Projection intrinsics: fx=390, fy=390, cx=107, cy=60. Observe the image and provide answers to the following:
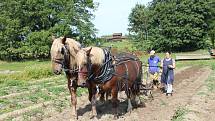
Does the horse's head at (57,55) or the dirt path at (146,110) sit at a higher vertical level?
the horse's head at (57,55)

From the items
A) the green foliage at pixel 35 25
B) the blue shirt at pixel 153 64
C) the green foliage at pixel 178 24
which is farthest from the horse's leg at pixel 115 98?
the green foliage at pixel 178 24

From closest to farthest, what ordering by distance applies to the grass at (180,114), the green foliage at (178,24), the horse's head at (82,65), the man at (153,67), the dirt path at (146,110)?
the horse's head at (82,65), the grass at (180,114), the dirt path at (146,110), the man at (153,67), the green foliage at (178,24)

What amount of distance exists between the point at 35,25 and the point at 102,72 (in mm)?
44570

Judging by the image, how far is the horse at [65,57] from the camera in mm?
9961

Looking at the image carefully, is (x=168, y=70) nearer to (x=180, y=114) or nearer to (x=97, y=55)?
(x=180, y=114)

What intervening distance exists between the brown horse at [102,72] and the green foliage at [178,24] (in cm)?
4712

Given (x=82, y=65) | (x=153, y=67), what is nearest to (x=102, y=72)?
(x=82, y=65)

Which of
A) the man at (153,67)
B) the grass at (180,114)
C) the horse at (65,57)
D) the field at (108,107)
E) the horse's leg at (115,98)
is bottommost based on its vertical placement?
the field at (108,107)

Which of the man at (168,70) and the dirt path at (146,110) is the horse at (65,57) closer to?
the dirt path at (146,110)

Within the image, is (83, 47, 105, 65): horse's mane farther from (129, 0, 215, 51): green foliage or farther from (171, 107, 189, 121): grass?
(129, 0, 215, 51): green foliage

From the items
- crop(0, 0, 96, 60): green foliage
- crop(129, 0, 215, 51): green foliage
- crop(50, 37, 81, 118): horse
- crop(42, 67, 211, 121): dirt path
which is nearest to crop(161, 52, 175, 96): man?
crop(42, 67, 211, 121): dirt path

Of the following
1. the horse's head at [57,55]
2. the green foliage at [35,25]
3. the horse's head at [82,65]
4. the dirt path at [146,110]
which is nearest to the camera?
the horse's head at [82,65]

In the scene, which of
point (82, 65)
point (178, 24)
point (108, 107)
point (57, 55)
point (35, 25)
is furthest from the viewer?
point (178, 24)

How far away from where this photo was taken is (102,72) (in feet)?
33.8
